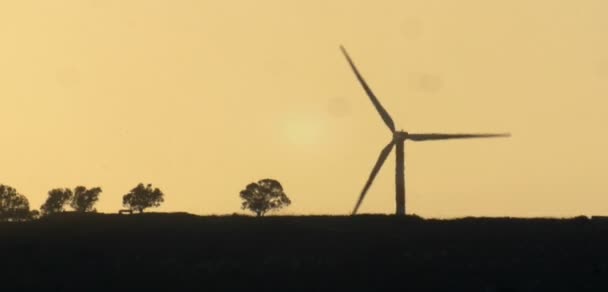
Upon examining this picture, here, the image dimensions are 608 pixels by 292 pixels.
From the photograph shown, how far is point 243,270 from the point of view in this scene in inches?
4542

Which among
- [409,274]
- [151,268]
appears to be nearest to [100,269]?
[151,268]

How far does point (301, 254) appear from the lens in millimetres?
123875

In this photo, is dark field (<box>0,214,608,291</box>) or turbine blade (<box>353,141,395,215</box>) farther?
turbine blade (<box>353,141,395,215</box>)

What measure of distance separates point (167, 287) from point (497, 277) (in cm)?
1827

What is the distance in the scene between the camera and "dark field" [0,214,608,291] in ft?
355

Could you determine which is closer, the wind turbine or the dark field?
the dark field

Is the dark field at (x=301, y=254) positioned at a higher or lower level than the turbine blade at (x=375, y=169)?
lower

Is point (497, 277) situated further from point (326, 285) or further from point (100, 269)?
point (100, 269)

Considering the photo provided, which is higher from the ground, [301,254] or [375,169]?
[375,169]

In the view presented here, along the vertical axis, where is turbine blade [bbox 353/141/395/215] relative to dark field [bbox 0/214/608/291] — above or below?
above

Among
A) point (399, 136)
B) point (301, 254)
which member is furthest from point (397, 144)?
point (301, 254)

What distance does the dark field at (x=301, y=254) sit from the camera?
108m

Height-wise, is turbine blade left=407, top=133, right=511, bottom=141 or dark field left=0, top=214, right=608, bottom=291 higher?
turbine blade left=407, top=133, right=511, bottom=141

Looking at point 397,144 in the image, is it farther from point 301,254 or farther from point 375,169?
point 301,254
